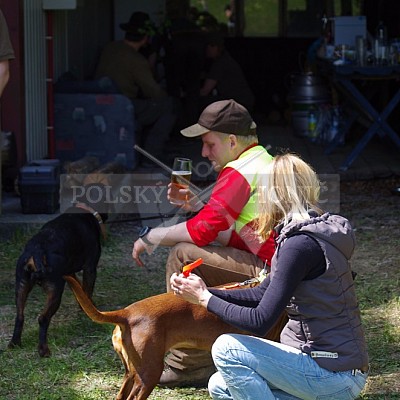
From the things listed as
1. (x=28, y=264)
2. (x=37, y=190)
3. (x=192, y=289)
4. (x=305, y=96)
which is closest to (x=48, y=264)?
(x=28, y=264)

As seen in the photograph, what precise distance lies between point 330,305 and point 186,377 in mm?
1178

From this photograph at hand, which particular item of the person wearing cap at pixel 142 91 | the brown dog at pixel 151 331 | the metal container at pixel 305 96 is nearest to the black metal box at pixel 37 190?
the person wearing cap at pixel 142 91

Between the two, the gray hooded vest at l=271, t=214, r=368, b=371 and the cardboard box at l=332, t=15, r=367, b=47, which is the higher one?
the cardboard box at l=332, t=15, r=367, b=47

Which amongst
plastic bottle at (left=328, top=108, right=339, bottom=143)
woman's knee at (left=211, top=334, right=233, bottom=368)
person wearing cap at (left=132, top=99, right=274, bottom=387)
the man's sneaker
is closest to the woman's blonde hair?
woman's knee at (left=211, top=334, right=233, bottom=368)

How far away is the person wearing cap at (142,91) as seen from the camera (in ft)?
31.4

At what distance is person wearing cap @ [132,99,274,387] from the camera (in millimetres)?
3920

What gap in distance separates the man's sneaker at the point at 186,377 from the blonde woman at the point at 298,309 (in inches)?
33.4

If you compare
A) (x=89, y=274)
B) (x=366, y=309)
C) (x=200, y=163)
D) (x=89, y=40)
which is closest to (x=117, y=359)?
(x=89, y=274)

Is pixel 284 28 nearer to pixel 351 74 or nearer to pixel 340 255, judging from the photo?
pixel 351 74

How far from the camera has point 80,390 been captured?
13.8 feet

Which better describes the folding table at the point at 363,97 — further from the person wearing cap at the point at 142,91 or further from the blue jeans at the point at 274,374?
the blue jeans at the point at 274,374

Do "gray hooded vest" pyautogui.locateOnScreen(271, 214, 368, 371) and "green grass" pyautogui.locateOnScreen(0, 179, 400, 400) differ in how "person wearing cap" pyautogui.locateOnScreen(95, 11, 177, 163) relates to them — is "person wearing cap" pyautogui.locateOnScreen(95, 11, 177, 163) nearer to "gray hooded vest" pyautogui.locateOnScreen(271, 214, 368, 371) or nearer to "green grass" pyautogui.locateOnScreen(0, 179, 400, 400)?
"green grass" pyautogui.locateOnScreen(0, 179, 400, 400)

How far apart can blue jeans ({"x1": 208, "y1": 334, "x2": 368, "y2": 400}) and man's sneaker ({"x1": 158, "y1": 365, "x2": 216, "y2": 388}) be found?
843 millimetres

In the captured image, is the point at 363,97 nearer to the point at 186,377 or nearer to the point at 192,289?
→ the point at 186,377
